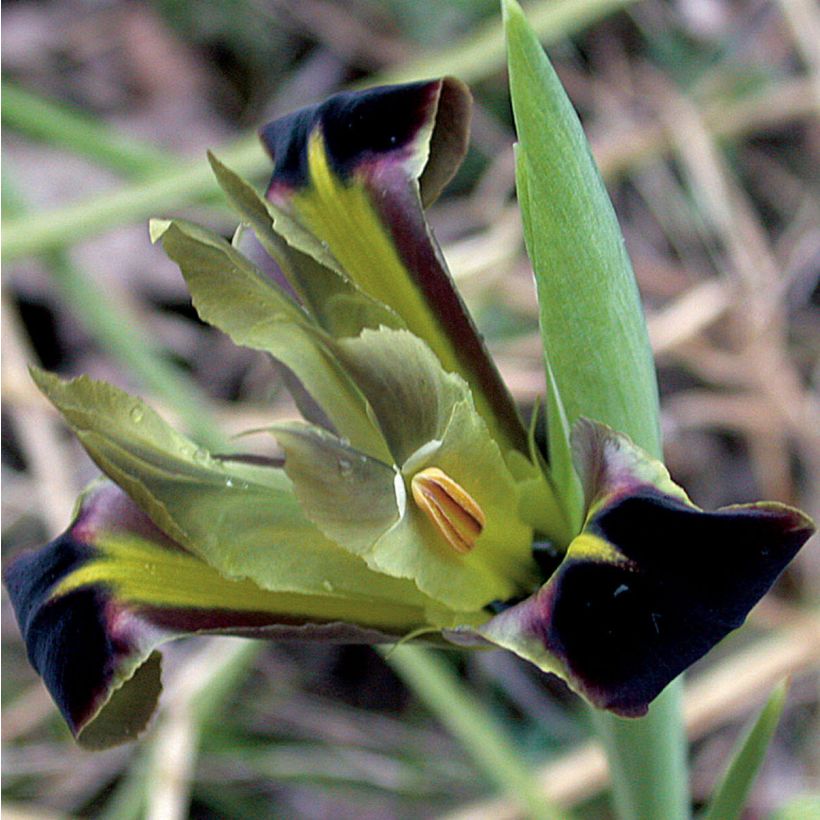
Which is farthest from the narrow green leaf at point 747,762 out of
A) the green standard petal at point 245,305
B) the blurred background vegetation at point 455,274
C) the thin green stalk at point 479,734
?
the blurred background vegetation at point 455,274

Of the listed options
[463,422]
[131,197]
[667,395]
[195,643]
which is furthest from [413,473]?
[667,395]

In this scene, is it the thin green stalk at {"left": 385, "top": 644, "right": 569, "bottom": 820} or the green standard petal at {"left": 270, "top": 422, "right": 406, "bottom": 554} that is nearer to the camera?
the green standard petal at {"left": 270, "top": 422, "right": 406, "bottom": 554}

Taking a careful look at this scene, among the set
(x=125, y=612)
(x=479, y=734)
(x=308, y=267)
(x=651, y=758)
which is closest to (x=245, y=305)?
(x=308, y=267)

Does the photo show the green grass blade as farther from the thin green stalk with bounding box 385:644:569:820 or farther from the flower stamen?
the thin green stalk with bounding box 385:644:569:820

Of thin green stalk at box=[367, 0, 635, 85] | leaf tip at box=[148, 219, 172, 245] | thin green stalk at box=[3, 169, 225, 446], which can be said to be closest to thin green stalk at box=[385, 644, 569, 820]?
thin green stalk at box=[3, 169, 225, 446]

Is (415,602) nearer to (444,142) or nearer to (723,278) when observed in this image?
(444,142)

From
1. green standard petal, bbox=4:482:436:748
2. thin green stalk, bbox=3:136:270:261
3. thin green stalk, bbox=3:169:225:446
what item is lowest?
thin green stalk, bbox=3:169:225:446

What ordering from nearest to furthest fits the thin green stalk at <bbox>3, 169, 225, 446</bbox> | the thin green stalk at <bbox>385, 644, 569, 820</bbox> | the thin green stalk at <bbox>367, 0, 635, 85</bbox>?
1. the thin green stalk at <bbox>385, 644, 569, 820</bbox>
2. the thin green stalk at <bbox>3, 169, 225, 446</bbox>
3. the thin green stalk at <bbox>367, 0, 635, 85</bbox>

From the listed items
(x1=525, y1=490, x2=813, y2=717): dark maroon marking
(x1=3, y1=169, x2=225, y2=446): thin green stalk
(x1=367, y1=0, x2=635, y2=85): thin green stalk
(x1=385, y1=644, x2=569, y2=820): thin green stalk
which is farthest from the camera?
(x1=367, y1=0, x2=635, y2=85): thin green stalk
